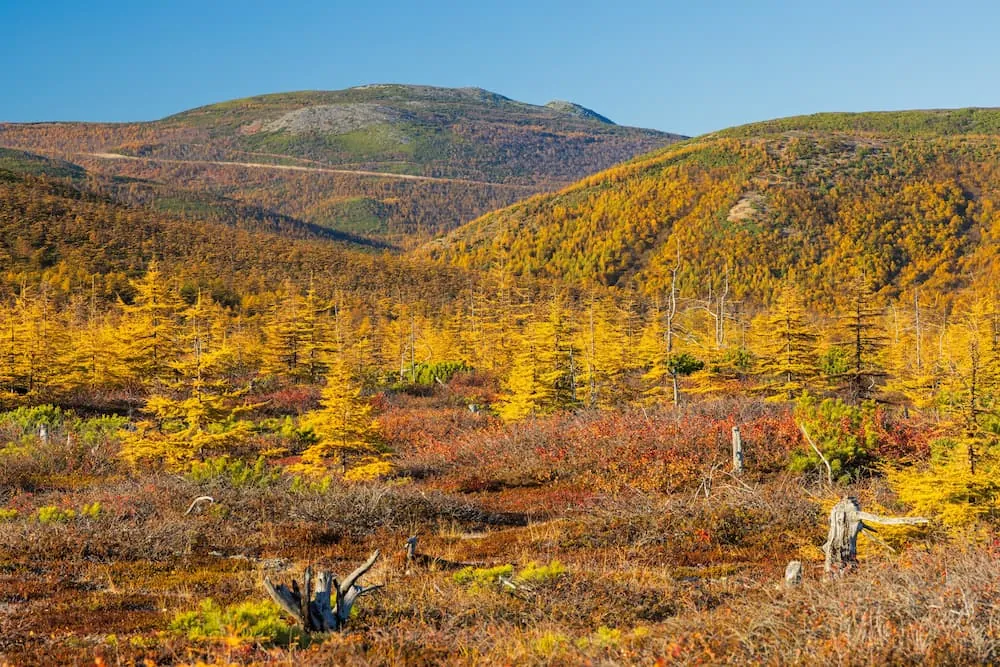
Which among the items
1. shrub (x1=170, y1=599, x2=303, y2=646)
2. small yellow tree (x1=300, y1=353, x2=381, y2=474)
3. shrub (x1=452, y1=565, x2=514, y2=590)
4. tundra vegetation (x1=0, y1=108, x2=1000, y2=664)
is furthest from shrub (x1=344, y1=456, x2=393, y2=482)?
shrub (x1=170, y1=599, x2=303, y2=646)

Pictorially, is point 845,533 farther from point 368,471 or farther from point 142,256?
point 142,256

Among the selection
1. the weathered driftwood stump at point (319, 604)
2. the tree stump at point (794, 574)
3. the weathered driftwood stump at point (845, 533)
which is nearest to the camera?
the weathered driftwood stump at point (319, 604)

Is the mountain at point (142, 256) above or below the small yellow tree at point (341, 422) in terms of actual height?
above

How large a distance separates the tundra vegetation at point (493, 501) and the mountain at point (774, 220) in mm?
53781

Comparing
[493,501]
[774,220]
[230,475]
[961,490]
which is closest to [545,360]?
[493,501]

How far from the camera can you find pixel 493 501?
14.4 meters

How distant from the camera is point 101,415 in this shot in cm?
2419

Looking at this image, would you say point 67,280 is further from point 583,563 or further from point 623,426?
point 583,563

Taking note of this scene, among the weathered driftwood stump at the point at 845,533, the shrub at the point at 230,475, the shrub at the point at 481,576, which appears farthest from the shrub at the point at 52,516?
the weathered driftwood stump at the point at 845,533

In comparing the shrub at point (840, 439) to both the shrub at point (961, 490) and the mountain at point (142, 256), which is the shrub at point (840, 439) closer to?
the shrub at point (961, 490)

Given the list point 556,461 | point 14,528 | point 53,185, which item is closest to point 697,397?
point 556,461

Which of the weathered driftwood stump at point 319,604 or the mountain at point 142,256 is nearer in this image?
the weathered driftwood stump at point 319,604

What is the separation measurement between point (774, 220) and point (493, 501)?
3530 inches

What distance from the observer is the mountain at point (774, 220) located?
8331 centimetres
